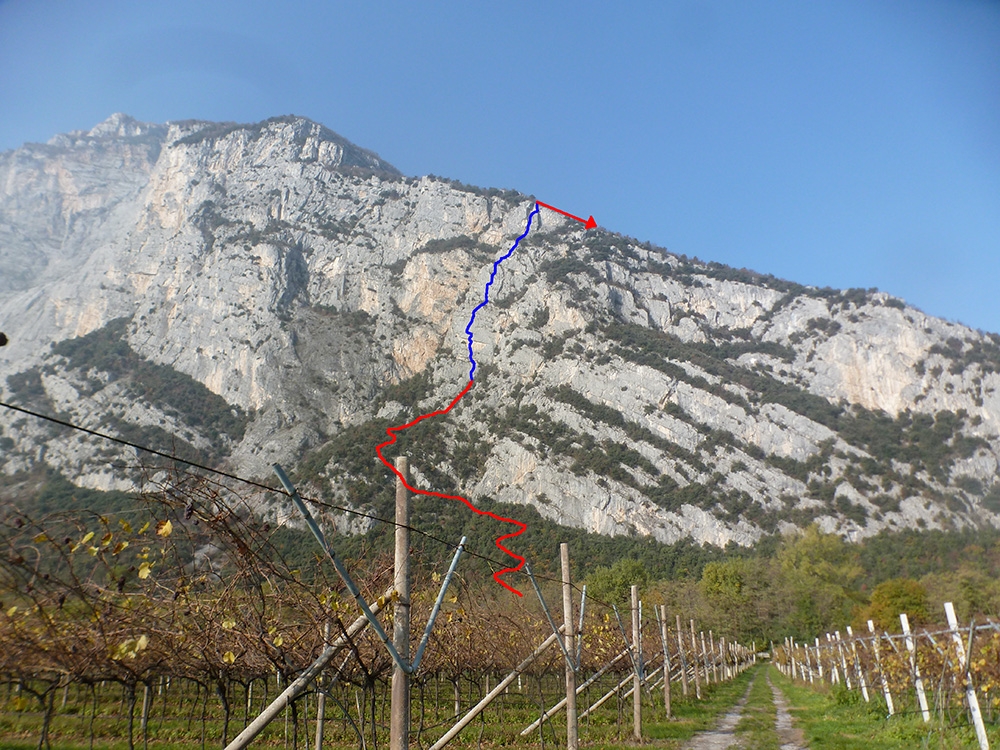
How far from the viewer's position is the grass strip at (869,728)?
10047mm

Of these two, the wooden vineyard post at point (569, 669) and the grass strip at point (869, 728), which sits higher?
the wooden vineyard post at point (569, 669)

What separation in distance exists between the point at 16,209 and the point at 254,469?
13340 cm

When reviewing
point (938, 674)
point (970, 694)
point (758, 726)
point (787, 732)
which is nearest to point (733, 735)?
point (787, 732)

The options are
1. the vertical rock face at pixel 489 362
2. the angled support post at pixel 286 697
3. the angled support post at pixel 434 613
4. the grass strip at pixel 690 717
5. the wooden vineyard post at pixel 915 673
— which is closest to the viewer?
the angled support post at pixel 286 697

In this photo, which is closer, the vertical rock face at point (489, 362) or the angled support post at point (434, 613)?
the angled support post at point (434, 613)

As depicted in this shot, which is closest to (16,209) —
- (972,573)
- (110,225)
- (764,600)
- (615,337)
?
(110,225)

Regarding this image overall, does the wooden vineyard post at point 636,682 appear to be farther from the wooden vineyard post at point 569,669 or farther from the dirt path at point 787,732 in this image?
the wooden vineyard post at point 569,669

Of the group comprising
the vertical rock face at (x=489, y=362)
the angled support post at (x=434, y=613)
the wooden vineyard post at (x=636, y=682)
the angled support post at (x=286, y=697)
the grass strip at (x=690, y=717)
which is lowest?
the grass strip at (x=690, y=717)

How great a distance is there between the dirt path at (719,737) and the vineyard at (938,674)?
3.50 m

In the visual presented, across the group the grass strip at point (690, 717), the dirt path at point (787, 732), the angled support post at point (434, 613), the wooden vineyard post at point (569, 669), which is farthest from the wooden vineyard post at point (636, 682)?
the angled support post at point (434, 613)

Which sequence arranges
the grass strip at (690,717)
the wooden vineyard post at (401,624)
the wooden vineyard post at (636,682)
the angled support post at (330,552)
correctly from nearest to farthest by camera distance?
1. the angled support post at (330,552)
2. the wooden vineyard post at (401,624)
3. the wooden vineyard post at (636,682)
4. the grass strip at (690,717)

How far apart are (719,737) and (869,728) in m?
3.13

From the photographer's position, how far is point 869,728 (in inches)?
509

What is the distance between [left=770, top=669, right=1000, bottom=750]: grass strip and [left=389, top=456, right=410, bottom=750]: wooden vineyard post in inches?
347
